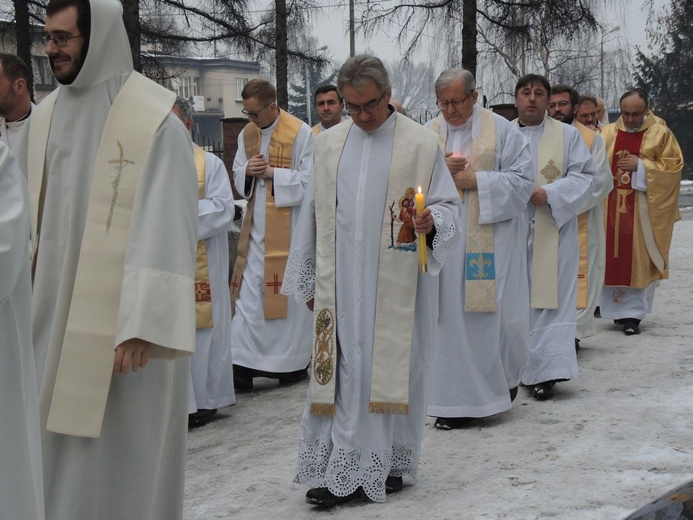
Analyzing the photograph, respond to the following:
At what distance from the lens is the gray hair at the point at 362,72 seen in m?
5.25

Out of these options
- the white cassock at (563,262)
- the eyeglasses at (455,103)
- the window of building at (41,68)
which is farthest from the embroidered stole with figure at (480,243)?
the window of building at (41,68)

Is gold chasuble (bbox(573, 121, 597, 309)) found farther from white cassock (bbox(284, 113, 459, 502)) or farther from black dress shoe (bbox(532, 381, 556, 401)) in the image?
white cassock (bbox(284, 113, 459, 502))

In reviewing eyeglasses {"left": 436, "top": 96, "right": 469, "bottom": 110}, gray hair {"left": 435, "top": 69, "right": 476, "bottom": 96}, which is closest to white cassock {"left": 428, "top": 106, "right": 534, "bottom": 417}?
eyeglasses {"left": 436, "top": 96, "right": 469, "bottom": 110}

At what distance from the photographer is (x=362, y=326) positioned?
544cm

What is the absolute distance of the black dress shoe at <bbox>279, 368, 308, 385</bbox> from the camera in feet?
28.1

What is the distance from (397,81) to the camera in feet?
241

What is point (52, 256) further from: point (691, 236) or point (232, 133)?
point (691, 236)

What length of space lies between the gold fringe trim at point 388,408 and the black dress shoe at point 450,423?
157 cm

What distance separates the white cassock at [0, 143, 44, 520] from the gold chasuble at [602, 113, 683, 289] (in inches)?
324

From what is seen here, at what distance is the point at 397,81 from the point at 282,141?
6578cm

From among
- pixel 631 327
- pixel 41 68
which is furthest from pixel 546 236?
pixel 41 68

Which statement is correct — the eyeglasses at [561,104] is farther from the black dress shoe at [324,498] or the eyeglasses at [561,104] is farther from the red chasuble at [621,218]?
the black dress shoe at [324,498]

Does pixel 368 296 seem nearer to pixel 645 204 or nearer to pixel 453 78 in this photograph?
pixel 453 78

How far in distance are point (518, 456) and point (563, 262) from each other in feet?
7.63
